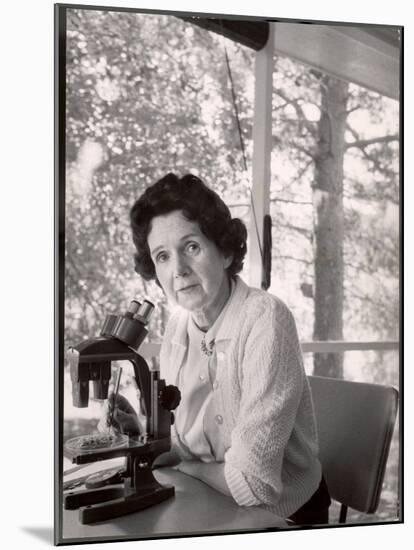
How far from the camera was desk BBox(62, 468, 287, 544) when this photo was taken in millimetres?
2359

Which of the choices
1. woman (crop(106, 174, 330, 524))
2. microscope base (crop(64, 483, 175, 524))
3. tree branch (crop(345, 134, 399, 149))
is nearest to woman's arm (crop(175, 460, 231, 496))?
woman (crop(106, 174, 330, 524))

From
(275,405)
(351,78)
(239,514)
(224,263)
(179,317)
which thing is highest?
(351,78)

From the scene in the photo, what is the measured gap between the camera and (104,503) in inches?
92.3

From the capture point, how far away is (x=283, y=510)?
8.16 ft

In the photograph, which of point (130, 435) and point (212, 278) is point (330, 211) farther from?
point (130, 435)

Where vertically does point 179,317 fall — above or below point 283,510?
above

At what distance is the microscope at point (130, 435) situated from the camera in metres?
2.34

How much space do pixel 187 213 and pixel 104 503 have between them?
84 cm

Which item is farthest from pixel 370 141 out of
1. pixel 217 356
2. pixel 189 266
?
pixel 217 356

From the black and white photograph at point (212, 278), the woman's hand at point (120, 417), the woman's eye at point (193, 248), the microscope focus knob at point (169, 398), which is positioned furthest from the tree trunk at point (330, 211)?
the woman's hand at point (120, 417)

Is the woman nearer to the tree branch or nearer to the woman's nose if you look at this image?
the woman's nose

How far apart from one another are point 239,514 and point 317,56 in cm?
140

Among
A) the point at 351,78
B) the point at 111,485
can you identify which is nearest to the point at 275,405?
the point at 111,485

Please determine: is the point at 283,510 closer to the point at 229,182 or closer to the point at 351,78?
the point at 229,182
